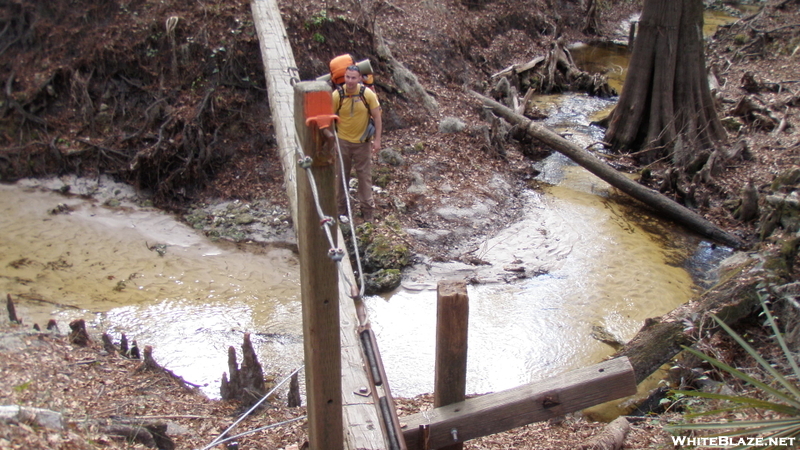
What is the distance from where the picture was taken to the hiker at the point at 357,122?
6.65 meters

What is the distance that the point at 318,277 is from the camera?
99.2 inches

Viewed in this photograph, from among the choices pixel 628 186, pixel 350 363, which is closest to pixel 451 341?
pixel 350 363

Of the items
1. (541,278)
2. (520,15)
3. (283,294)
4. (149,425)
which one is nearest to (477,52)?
(520,15)

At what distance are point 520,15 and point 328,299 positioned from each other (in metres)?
18.4

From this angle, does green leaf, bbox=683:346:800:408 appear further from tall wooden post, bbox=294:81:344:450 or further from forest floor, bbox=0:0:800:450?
forest floor, bbox=0:0:800:450

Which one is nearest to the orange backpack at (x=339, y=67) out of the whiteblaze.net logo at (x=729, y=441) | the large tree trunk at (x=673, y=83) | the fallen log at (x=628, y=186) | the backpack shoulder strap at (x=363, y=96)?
the backpack shoulder strap at (x=363, y=96)

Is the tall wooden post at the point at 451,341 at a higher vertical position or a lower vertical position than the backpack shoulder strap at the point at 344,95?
lower

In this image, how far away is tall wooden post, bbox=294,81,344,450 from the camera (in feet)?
7.48

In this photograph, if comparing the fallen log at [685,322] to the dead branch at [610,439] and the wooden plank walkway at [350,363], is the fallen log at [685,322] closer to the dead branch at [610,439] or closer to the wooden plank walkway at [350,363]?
the dead branch at [610,439]

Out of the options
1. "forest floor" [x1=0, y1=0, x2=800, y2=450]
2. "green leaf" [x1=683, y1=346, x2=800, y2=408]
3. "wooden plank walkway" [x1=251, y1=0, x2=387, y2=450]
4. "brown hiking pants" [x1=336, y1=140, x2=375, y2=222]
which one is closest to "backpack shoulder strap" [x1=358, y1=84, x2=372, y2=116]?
"brown hiking pants" [x1=336, y1=140, x2=375, y2=222]

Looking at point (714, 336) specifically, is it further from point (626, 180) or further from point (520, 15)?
point (520, 15)

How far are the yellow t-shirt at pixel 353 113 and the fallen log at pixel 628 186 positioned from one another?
556 cm

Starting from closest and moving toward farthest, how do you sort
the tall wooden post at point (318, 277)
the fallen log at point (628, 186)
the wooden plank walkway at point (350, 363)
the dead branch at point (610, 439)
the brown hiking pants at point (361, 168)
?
the tall wooden post at point (318, 277) < the wooden plank walkway at point (350, 363) < the dead branch at point (610, 439) < the brown hiking pants at point (361, 168) < the fallen log at point (628, 186)

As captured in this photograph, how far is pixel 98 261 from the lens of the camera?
8.13 metres
